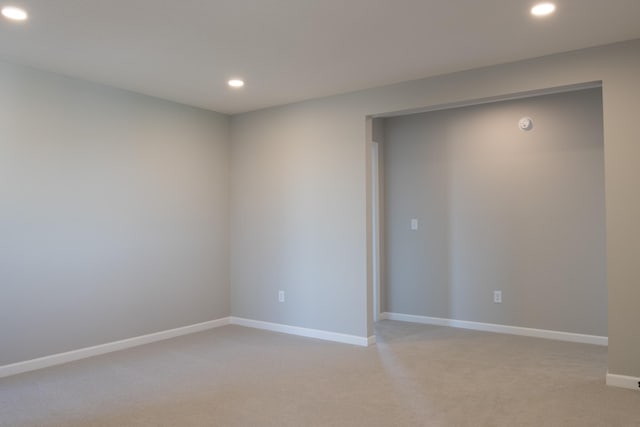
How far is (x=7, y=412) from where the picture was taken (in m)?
2.95

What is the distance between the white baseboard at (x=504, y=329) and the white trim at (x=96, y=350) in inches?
86.7

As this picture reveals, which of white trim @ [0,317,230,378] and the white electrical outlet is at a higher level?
the white electrical outlet

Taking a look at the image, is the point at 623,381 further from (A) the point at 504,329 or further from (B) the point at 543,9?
(B) the point at 543,9

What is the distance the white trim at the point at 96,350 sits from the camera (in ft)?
12.2

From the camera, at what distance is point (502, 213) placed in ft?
16.6

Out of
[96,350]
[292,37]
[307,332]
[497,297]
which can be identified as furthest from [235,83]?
[497,297]

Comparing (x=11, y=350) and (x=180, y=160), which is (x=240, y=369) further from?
(x=180, y=160)

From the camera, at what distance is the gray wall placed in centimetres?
460

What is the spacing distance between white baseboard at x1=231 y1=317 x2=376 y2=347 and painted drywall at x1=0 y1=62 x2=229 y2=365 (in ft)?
1.11

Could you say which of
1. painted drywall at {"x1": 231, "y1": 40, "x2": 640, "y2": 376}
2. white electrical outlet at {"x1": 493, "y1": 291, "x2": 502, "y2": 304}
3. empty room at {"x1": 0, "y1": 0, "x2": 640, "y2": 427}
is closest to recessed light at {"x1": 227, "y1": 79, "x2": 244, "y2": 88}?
empty room at {"x1": 0, "y1": 0, "x2": 640, "y2": 427}

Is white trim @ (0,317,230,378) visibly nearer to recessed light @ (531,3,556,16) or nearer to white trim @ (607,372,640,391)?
white trim @ (607,372,640,391)

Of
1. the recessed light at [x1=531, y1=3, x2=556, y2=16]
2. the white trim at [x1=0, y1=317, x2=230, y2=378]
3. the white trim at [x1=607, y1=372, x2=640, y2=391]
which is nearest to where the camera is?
the recessed light at [x1=531, y1=3, x2=556, y2=16]

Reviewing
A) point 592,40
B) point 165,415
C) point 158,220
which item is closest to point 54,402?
point 165,415

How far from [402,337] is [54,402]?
10.1ft
